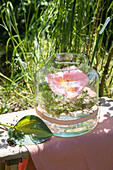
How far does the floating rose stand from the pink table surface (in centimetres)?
21

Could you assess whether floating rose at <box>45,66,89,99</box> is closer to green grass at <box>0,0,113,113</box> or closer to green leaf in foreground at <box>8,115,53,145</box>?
green leaf in foreground at <box>8,115,53,145</box>

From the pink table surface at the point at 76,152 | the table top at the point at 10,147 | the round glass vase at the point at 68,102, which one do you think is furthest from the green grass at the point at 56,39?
the pink table surface at the point at 76,152

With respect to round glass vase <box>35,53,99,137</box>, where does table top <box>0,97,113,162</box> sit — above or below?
below

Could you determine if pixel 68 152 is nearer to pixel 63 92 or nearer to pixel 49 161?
pixel 49 161

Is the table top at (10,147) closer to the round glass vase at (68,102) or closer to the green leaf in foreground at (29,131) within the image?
the green leaf in foreground at (29,131)

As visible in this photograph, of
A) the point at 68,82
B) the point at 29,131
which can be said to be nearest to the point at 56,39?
the point at 68,82

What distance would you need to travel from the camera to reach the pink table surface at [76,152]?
1072 millimetres

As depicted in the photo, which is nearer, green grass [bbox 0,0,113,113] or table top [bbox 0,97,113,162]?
table top [bbox 0,97,113,162]

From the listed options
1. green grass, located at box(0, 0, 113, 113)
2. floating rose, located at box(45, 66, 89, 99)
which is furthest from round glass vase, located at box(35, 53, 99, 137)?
green grass, located at box(0, 0, 113, 113)

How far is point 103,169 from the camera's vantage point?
1.18m

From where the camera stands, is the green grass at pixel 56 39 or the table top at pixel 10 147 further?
the green grass at pixel 56 39

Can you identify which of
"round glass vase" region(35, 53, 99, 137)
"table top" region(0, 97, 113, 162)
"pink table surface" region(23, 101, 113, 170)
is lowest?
"pink table surface" region(23, 101, 113, 170)

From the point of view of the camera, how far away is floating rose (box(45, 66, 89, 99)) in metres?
1.05

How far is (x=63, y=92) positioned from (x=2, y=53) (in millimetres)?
1958
